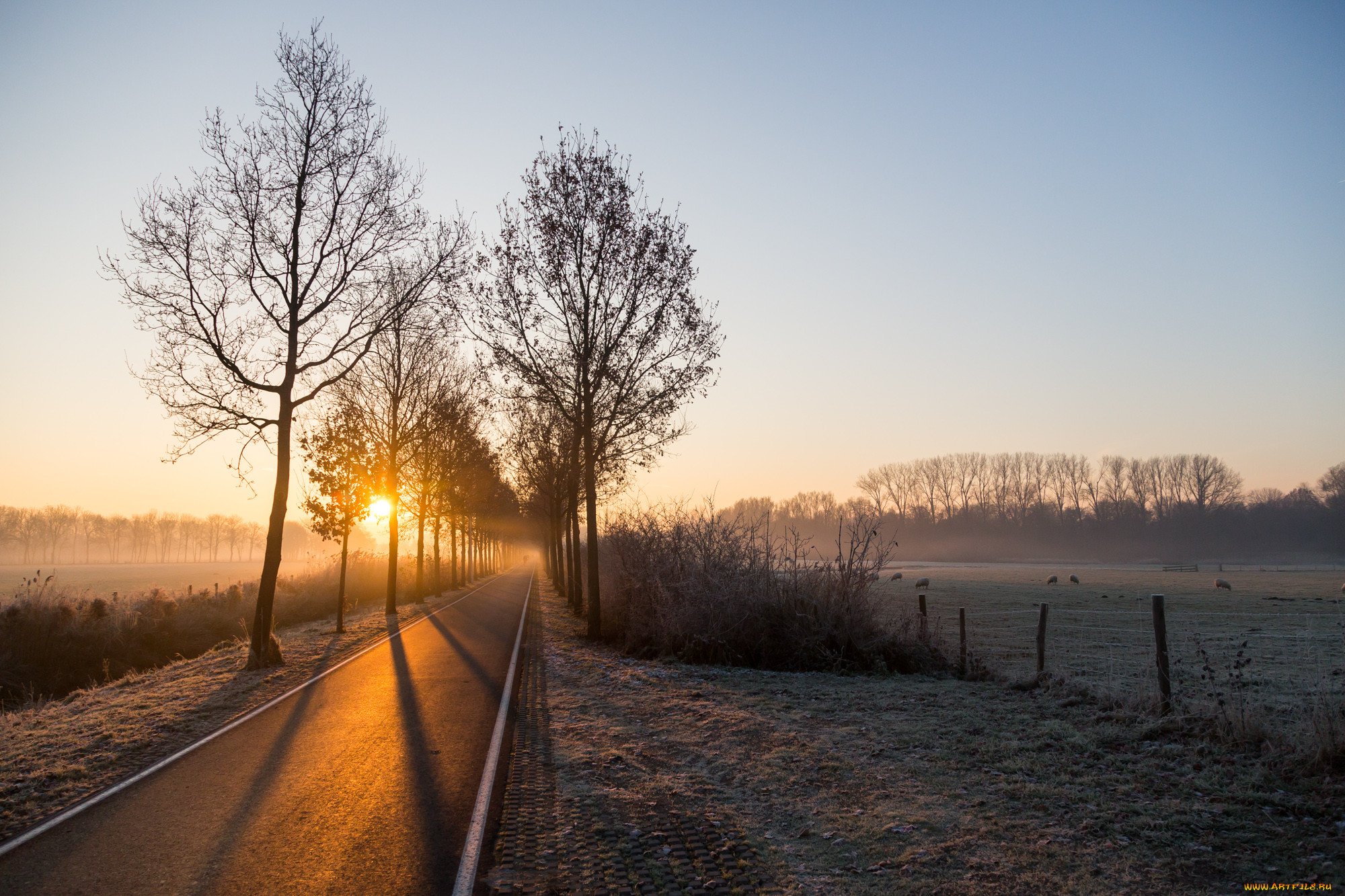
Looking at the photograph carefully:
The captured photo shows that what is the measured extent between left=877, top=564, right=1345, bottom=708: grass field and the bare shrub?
1.50 meters

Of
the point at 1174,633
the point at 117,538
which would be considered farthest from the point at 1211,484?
the point at 117,538

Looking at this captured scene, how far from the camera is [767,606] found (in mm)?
14195

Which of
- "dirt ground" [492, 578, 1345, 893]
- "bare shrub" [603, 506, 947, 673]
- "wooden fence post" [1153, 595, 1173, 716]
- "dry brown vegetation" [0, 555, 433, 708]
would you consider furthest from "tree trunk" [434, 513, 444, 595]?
"wooden fence post" [1153, 595, 1173, 716]

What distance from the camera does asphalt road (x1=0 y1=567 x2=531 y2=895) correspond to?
4812 mm

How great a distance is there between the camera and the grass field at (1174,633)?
10.8 meters

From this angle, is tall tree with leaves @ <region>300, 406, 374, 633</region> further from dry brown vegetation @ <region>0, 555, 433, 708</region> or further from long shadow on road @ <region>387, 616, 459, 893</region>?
long shadow on road @ <region>387, 616, 459, 893</region>

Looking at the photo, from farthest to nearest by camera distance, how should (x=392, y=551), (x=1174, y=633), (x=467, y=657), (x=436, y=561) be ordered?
(x=436, y=561)
(x=392, y=551)
(x=1174, y=633)
(x=467, y=657)

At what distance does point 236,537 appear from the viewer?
176750 mm

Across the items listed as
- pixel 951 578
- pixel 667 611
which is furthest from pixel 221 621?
pixel 951 578

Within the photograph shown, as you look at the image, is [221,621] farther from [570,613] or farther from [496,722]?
[496,722]

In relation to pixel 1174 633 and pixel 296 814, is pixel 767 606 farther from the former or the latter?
pixel 1174 633

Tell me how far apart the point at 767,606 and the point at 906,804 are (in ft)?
26.6

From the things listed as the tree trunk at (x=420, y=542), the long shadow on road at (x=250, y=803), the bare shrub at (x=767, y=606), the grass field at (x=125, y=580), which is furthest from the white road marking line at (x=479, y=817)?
the tree trunk at (x=420, y=542)

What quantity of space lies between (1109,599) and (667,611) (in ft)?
94.9
